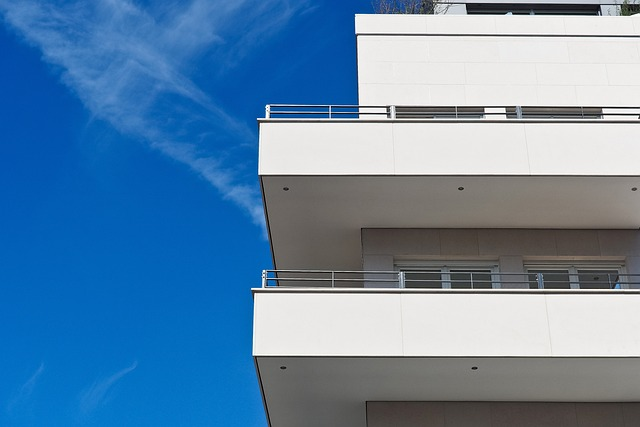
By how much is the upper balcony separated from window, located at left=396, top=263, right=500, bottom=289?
919 mm

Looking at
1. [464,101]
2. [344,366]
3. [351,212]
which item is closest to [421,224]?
[351,212]

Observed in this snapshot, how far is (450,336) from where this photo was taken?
15.1 m

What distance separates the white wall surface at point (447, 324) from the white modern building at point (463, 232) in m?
0.02

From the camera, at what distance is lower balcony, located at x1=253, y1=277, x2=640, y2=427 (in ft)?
49.0

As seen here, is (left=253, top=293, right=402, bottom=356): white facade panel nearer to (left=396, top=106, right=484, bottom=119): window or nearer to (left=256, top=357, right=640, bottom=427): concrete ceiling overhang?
(left=256, top=357, right=640, bottom=427): concrete ceiling overhang

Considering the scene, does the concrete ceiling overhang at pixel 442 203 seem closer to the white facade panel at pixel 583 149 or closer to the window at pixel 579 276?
the white facade panel at pixel 583 149

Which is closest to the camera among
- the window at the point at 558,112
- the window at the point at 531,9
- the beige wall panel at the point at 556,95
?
the window at the point at 558,112

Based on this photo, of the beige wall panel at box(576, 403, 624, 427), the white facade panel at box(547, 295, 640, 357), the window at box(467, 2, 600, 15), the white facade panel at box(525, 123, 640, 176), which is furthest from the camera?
the window at box(467, 2, 600, 15)

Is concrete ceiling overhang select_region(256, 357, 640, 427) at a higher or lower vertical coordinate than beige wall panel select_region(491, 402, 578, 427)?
higher

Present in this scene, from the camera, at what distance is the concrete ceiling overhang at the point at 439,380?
597 inches

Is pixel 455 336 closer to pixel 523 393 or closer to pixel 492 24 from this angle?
pixel 523 393

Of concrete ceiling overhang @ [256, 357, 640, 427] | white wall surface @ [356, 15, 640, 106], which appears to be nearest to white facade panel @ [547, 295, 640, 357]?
concrete ceiling overhang @ [256, 357, 640, 427]

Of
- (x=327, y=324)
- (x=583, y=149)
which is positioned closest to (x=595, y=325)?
(x=583, y=149)

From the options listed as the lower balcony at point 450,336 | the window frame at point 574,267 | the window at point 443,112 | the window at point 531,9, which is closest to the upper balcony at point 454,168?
the window frame at point 574,267
